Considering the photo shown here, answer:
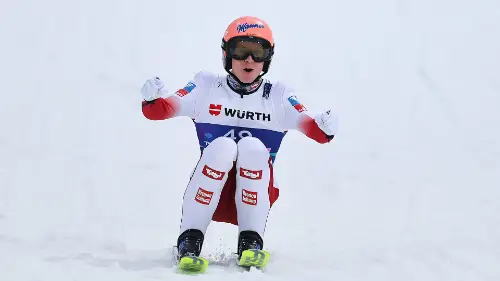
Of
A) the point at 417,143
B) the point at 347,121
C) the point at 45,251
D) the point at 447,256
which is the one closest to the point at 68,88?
the point at 347,121

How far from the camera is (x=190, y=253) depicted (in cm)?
668

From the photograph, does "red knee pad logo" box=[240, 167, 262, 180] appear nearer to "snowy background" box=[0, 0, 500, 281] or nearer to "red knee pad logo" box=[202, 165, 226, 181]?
"red knee pad logo" box=[202, 165, 226, 181]

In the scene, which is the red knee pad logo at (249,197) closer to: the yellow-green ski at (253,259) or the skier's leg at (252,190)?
the skier's leg at (252,190)

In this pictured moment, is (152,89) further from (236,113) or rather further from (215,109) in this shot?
(236,113)

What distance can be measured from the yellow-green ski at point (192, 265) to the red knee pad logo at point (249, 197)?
691mm

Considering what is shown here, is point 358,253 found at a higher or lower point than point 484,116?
lower

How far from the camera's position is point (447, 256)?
7.39 m

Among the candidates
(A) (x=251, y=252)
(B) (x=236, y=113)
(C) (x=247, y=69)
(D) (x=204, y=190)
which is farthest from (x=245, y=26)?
(A) (x=251, y=252)

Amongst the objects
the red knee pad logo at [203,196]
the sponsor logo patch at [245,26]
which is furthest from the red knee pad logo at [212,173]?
the sponsor logo patch at [245,26]

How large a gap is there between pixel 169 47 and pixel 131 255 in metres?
5.41

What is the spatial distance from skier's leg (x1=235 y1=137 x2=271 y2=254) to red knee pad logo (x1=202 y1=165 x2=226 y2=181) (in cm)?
13

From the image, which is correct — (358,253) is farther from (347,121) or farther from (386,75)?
(386,75)

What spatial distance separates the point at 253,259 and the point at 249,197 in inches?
21.2

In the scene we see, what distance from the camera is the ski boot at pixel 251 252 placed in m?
6.54
